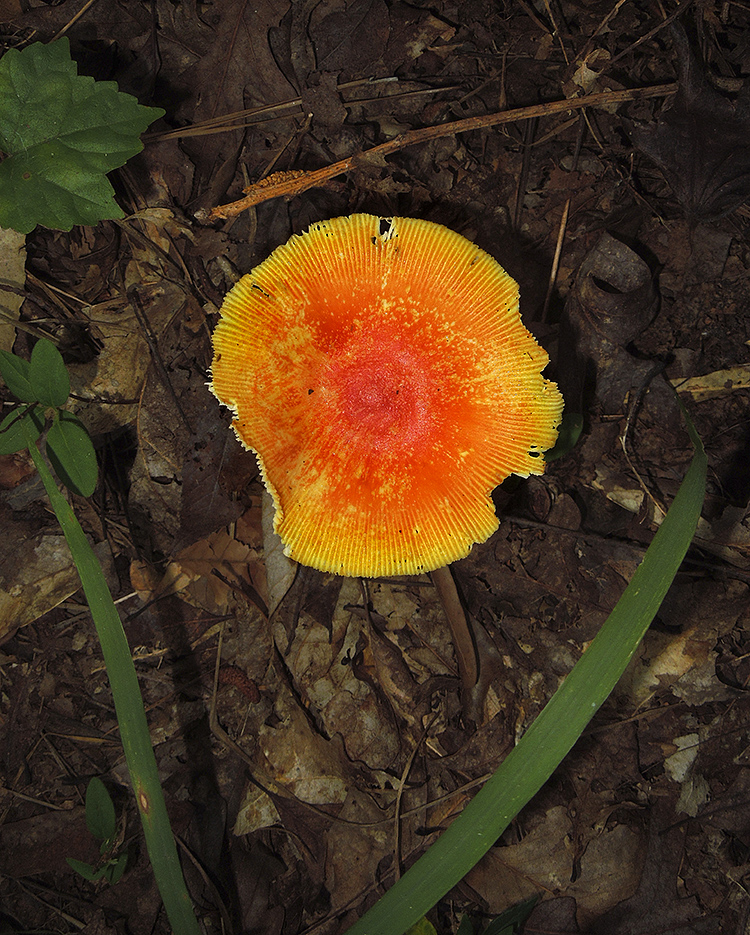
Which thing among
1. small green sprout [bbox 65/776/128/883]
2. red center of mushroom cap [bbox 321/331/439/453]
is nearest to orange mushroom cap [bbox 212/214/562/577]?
red center of mushroom cap [bbox 321/331/439/453]

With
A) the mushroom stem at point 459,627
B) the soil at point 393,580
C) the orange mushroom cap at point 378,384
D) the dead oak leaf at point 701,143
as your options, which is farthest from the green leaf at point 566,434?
the dead oak leaf at point 701,143

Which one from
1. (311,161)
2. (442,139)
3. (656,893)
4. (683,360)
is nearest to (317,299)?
(311,161)

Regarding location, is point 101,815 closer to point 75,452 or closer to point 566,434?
point 75,452

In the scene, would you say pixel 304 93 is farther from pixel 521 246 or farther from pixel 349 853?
pixel 349 853

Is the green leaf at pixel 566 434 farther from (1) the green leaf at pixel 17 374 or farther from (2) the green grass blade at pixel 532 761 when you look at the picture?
(1) the green leaf at pixel 17 374

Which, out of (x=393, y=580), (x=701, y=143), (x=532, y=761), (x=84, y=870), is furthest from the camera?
(x=393, y=580)

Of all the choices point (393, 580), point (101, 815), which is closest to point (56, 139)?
point (393, 580)
